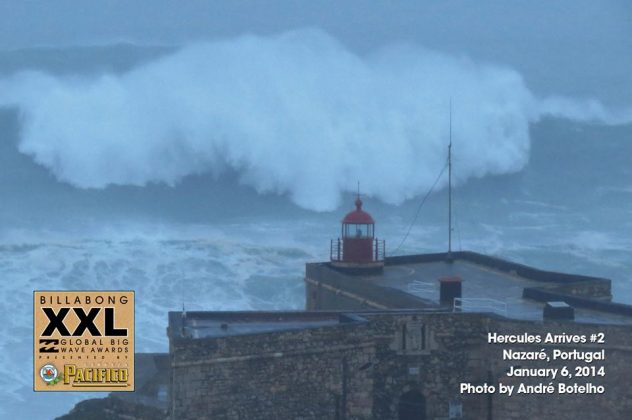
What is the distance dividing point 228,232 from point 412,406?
22.2m

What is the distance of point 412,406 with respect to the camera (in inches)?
635

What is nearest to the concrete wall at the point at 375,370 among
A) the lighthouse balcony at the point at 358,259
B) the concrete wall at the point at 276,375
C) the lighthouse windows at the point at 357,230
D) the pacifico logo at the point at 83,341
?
the concrete wall at the point at 276,375

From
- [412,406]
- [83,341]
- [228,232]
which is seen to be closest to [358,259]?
[412,406]

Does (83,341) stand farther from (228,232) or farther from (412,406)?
(228,232)

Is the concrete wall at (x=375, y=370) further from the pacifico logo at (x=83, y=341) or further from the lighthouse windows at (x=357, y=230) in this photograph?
the lighthouse windows at (x=357, y=230)

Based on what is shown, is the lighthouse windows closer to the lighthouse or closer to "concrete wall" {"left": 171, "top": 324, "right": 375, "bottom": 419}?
the lighthouse

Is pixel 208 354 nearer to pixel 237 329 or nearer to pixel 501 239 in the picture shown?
pixel 237 329

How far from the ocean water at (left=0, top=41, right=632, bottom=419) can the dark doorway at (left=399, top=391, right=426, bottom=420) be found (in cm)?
709

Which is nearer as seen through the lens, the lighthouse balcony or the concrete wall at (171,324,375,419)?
the concrete wall at (171,324,375,419)

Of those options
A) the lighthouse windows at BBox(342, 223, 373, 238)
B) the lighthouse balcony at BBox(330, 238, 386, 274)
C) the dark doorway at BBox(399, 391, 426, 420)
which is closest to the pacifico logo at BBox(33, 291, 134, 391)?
the dark doorway at BBox(399, 391, 426, 420)

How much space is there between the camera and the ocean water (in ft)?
94.5

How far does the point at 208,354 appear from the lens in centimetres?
1460

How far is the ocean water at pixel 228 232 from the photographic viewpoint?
28797 millimetres

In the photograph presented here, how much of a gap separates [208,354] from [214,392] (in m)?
0.42
